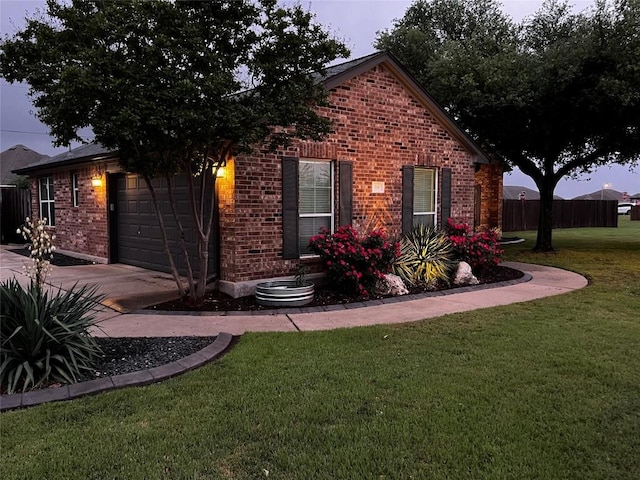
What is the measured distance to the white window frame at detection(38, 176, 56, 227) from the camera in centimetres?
1460

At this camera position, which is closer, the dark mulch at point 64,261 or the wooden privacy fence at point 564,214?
the dark mulch at point 64,261

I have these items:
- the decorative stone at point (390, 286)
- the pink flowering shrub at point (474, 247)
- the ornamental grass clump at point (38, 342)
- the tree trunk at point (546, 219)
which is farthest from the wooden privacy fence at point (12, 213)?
the tree trunk at point (546, 219)

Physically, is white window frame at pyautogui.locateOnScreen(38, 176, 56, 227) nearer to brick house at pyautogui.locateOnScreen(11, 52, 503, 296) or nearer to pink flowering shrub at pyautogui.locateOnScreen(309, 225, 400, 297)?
brick house at pyautogui.locateOnScreen(11, 52, 503, 296)

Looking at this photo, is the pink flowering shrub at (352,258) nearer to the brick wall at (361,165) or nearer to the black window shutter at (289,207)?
the black window shutter at (289,207)

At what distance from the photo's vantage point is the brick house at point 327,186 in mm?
7539

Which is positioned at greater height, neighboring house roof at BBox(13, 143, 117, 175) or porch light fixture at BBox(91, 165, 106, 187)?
neighboring house roof at BBox(13, 143, 117, 175)

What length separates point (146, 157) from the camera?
645cm

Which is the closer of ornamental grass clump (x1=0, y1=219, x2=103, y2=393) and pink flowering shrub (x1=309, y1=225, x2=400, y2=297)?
ornamental grass clump (x1=0, y1=219, x2=103, y2=393)

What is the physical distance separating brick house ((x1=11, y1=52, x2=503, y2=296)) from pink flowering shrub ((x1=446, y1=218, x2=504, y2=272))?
1.84 feet

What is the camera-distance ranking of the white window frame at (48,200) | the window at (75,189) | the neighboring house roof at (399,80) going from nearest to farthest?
1. the neighboring house roof at (399,80)
2. the window at (75,189)
3. the white window frame at (48,200)

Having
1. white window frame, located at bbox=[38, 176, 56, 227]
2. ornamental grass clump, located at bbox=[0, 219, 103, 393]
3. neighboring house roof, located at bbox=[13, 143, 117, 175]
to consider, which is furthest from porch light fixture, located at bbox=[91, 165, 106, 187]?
ornamental grass clump, located at bbox=[0, 219, 103, 393]

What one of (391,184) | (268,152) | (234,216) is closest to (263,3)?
(268,152)

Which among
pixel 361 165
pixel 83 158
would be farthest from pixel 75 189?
pixel 361 165

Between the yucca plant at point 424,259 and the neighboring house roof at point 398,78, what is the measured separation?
7.97ft
